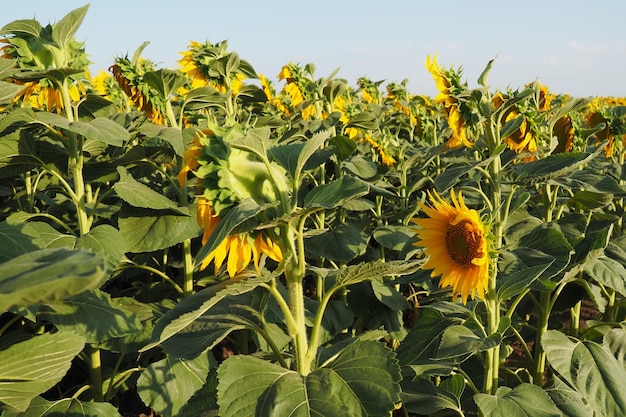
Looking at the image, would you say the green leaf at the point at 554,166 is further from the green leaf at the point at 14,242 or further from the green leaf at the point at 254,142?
the green leaf at the point at 14,242

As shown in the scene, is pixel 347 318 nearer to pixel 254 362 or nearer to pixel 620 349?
pixel 620 349

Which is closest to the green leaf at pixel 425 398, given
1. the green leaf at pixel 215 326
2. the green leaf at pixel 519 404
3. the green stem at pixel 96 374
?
the green leaf at pixel 519 404

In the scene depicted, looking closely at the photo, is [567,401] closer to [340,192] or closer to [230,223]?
[340,192]

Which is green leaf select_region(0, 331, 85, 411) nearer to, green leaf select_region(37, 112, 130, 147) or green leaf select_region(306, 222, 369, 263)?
green leaf select_region(37, 112, 130, 147)

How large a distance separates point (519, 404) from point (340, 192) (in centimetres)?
85

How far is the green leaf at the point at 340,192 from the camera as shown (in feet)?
3.74

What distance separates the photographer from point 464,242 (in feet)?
5.82

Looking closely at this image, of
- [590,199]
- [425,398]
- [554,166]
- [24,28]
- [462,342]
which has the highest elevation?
[24,28]

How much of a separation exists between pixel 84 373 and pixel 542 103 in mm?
2686

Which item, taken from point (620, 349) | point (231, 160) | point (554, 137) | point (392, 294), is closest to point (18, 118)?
point (231, 160)

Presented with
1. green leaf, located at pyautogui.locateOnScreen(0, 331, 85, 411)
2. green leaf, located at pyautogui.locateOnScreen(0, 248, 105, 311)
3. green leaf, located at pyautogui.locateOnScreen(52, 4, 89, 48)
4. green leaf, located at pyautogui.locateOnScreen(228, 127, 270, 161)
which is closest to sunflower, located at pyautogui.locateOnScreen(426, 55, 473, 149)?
green leaf, located at pyautogui.locateOnScreen(228, 127, 270, 161)

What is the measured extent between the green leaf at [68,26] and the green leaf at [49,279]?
173cm

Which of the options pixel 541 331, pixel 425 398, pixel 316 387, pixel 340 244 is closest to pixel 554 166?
pixel 541 331

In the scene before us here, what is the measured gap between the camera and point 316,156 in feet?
8.16
